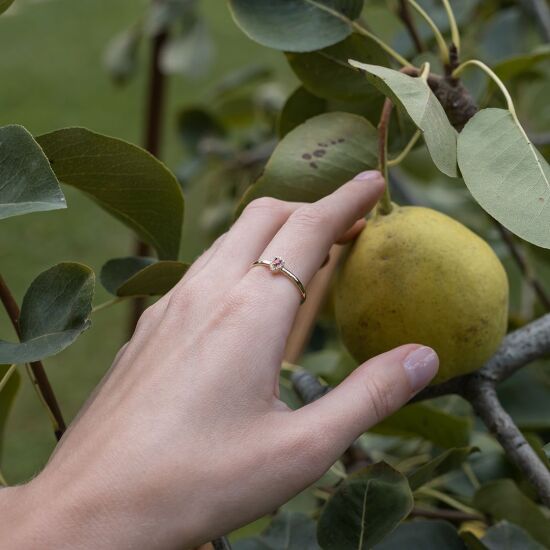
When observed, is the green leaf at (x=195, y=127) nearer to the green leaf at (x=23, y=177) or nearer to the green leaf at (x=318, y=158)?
the green leaf at (x=318, y=158)

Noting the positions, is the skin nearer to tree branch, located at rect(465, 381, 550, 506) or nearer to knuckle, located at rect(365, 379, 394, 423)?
knuckle, located at rect(365, 379, 394, 423)

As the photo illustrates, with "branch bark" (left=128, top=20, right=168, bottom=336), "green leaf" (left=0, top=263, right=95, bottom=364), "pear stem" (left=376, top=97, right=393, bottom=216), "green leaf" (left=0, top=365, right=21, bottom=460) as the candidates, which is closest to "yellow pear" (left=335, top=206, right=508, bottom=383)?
"pear stem" (left=376, top=97, right=393, bottom=216)

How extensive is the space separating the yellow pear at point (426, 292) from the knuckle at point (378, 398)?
0.37ft

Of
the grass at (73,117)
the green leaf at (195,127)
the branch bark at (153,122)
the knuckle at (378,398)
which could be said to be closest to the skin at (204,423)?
the knuckle at (378,398)

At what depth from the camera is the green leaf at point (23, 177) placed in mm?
721

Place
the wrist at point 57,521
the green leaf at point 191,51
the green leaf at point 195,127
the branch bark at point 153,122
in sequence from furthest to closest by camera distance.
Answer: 1. the green leaf at point 195,127
2. the green leaf at point 191,51
3. the branch bark at point 153,122
4. the wrist at point 57,521

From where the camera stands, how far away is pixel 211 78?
5.34 meters

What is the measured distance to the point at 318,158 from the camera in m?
0.89

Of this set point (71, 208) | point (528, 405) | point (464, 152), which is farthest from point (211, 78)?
point (464, 152)

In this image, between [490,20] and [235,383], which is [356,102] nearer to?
[235,383]

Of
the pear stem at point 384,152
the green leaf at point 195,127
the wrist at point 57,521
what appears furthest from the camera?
the green leaf at point 195,127

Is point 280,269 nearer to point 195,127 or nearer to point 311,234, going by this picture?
point 311,234

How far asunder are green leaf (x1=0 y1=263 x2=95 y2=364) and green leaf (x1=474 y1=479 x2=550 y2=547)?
516 millimetres

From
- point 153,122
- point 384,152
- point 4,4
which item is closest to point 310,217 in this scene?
point 384,152
